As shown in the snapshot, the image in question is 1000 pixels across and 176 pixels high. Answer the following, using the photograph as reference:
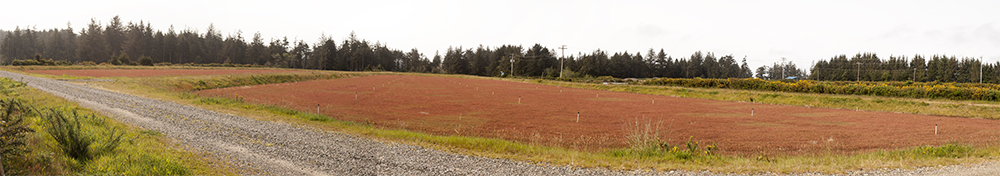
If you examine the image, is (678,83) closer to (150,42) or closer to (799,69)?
(150,42)

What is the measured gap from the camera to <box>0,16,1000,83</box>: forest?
97625 mm

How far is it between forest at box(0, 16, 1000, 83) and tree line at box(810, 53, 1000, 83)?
0.40 ft

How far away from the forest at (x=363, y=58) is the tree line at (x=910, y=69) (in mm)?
121

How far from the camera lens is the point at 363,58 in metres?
127

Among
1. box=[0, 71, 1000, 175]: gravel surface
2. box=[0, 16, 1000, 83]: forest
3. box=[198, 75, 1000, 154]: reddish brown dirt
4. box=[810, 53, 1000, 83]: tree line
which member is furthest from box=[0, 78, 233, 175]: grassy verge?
box=[810, 53, 1000, 83]: tree line

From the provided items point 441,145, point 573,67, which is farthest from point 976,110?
point 573,67

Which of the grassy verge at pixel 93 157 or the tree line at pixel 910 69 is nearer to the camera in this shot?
the grassy verge at pixel 93 157

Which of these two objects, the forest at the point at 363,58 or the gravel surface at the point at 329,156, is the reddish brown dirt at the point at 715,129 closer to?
the gravel surface at the point at 329,156

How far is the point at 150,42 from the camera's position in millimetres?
106188

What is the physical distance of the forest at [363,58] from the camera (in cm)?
9762

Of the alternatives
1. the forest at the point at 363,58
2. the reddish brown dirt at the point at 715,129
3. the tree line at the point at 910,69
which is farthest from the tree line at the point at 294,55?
A: the reddish brown dirt at the point at 715,129

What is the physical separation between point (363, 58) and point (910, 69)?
137 meters

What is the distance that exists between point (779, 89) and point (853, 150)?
3348 cm

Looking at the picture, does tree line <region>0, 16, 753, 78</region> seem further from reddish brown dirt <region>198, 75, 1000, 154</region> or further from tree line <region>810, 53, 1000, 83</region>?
reddish brown dirt <region>198, 75, 1000, 154</region>
